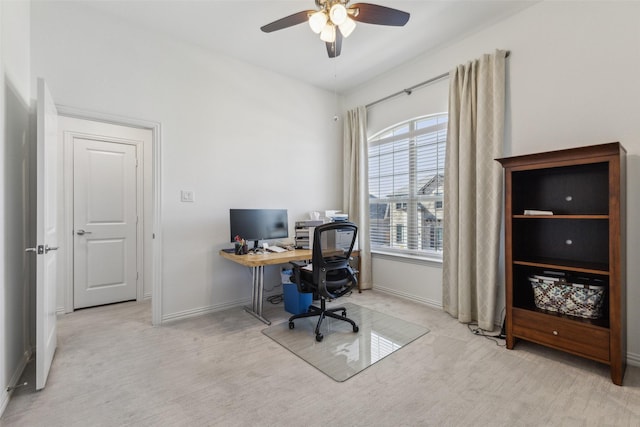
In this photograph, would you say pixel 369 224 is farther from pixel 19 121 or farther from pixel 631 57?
pixel 19 121

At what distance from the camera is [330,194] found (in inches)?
168

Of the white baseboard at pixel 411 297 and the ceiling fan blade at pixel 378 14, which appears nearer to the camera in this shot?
the ceiling fan blade at pixel 378 14

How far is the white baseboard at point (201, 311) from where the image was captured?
290 centimetres

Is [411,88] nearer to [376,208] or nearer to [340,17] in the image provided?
[376,208]

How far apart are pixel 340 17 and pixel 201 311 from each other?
299 cm

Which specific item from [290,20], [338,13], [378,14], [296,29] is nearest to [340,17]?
[338,13]

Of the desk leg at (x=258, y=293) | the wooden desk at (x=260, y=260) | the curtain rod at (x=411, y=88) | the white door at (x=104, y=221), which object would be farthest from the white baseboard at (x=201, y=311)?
the curtain rod at (x=411, y=88)

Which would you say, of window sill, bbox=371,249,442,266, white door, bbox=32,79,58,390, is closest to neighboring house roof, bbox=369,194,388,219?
window sill, bbox=371,249,442,266

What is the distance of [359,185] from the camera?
397 cm

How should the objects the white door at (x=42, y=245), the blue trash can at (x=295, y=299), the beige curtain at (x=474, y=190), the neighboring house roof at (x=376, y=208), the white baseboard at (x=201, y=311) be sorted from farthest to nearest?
the neighboring house roof at (x=376, y=208) → the blue trash can at (x=295, y=299) → the white baseboard at (x=201, y=311) → the beige curtain at (x=474, y=190) → the white door at (x=42, y=245)

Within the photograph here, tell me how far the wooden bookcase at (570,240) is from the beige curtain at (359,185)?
185 centimetres

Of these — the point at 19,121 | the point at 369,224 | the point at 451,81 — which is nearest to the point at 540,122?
the point at 451,81

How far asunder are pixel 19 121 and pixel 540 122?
4.01 metres

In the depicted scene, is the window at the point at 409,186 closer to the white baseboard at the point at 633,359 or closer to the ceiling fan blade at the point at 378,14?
the ceiling fan blade at the point at 378,14
